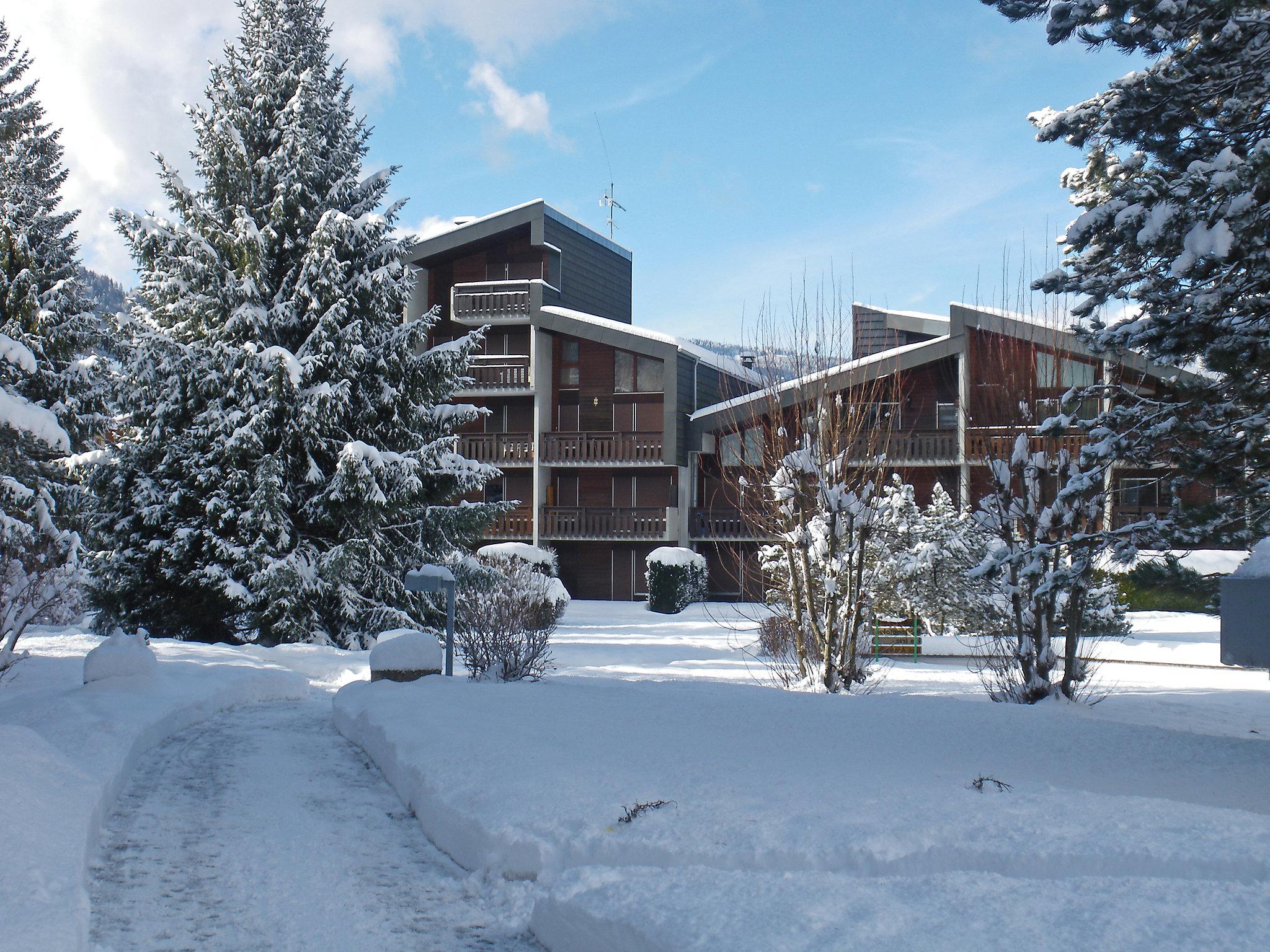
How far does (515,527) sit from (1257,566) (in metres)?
26.7

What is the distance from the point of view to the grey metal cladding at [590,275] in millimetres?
34625

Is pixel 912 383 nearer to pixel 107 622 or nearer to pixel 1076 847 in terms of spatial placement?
pixel 107 622

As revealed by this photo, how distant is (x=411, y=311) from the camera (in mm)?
34156

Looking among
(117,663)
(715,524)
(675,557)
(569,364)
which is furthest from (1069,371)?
(117,663)

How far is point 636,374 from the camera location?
33.2m

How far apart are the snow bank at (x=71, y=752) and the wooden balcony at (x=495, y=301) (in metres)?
18.0

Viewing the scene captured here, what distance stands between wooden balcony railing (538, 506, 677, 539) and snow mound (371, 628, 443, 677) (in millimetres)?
17075

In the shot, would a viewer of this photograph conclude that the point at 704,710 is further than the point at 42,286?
No

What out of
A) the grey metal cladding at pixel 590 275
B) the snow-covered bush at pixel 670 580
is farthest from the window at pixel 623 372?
the snow-covered bush at pixel 670 580

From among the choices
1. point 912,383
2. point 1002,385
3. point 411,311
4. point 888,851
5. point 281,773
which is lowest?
point 281,773

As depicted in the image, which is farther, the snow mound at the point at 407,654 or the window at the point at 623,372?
the window at the point at 623,372

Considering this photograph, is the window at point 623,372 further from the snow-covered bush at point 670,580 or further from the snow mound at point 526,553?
the snow mound at point 526,553

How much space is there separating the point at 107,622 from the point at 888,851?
18403mm

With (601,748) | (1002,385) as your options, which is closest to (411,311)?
(1002,385)
